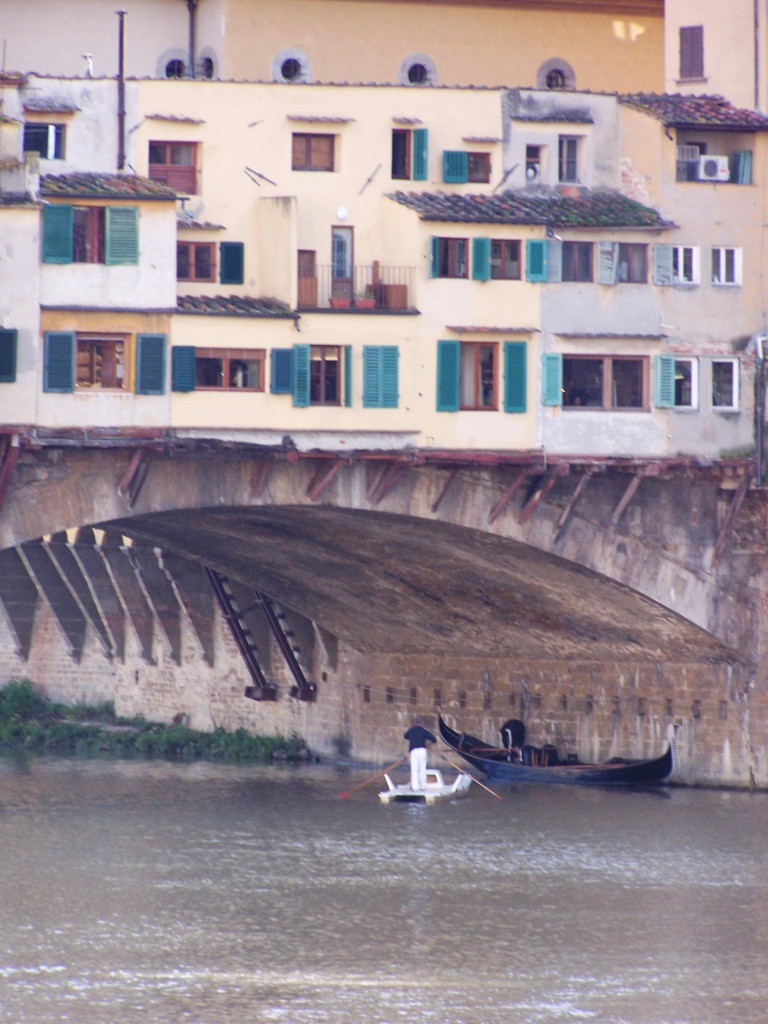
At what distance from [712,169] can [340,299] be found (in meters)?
7.08

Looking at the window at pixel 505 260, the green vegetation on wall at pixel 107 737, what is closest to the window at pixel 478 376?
the window at pixel 505 260

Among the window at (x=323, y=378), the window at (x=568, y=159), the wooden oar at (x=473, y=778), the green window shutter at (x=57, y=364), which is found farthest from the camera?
the wooden oar at (x=473, y=778)

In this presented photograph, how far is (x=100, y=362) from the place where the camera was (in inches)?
1483

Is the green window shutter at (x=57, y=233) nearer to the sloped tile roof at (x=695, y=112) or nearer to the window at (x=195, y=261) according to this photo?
the window at (x=195, y=261)

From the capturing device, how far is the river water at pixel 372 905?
26.4 metres

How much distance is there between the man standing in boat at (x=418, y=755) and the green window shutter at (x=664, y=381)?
7.51m

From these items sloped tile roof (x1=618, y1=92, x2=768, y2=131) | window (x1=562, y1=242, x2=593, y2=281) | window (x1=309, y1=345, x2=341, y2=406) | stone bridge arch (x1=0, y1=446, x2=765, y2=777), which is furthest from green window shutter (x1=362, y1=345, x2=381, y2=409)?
sloped tile roof (x1=618, y1=92, x2=768, y2=131)

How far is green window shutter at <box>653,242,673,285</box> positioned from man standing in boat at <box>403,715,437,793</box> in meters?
9.22

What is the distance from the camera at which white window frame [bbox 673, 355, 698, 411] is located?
40.4 m

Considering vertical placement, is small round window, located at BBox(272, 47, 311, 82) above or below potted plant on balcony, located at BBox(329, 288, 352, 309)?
above

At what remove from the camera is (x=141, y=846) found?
36438mm

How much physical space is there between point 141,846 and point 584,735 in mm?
10894

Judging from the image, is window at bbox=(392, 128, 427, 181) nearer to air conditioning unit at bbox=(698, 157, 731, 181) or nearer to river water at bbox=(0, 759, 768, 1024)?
air conditioning unit at bbox=(698, 157, 731, 181)

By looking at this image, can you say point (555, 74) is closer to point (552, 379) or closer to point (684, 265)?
point (684, 265)
